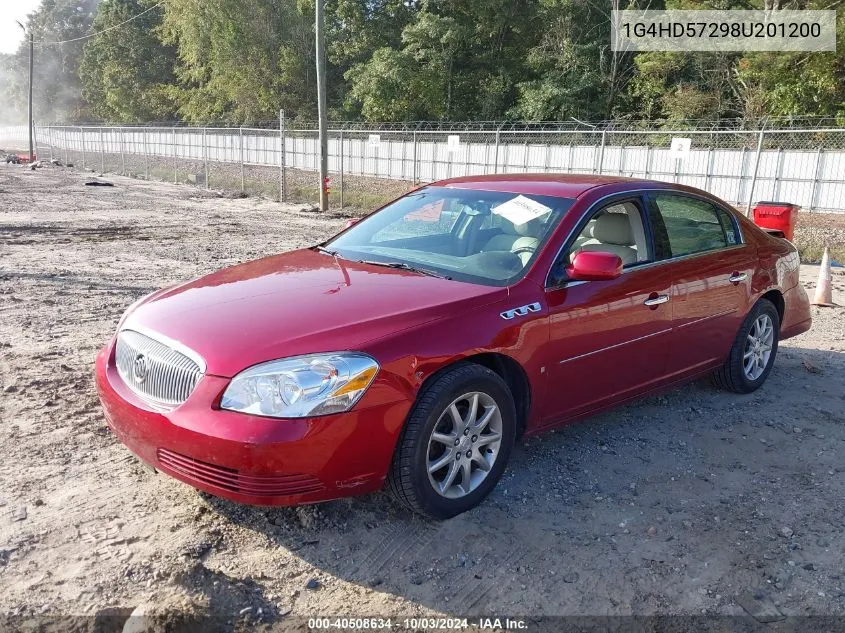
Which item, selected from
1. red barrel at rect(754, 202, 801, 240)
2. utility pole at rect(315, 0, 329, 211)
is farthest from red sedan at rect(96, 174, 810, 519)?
utility pole at rect(315, 0, 329, 211)

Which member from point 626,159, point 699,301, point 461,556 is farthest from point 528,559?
point 626,159

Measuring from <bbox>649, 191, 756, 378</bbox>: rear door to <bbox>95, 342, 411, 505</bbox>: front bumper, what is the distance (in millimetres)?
2269

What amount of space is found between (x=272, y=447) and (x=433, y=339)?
0.86 m

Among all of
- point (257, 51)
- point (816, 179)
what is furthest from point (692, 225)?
point (257, 51)

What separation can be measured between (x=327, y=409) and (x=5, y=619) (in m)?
1.38

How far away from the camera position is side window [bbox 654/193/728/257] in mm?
4773

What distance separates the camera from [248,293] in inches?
148

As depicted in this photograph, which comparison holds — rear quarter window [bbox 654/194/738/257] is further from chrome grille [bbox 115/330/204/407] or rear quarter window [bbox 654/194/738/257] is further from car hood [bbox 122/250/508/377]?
chrome grille [bbox 115/330/204/407]

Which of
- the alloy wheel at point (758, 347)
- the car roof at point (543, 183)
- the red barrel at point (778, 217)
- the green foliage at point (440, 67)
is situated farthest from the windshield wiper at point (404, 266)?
the green foliage at point (440, 67)

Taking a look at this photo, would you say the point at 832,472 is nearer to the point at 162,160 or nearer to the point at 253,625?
the point at 253,625

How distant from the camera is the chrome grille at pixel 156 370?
3.16 meters

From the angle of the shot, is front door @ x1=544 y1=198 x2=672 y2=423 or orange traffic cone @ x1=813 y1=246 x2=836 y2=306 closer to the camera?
front door @ x1=544 y1=198 x2=672 y2=423

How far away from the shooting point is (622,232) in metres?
4.61

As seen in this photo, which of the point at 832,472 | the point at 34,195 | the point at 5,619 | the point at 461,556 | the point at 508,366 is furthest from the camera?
the point at 34,195
